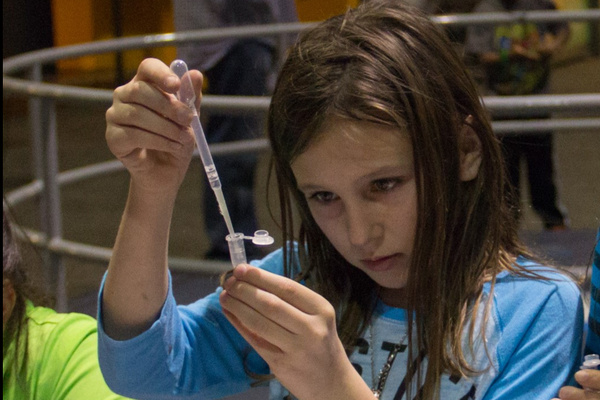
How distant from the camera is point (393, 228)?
31.8 inches

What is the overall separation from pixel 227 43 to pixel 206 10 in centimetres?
11

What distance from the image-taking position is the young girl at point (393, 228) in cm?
80

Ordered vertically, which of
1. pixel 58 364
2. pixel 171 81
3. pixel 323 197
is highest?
pixel 171 81

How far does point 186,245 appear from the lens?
232 centimetres

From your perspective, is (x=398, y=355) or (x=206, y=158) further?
(x=398, y=355)

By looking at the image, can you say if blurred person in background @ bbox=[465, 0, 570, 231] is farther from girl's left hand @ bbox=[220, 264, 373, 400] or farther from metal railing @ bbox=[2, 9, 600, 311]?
girl's left hand @ bbox=[220, 264, 373, 400]

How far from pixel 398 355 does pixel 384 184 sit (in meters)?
0.17

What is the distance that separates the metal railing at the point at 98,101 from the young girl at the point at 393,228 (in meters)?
0.48

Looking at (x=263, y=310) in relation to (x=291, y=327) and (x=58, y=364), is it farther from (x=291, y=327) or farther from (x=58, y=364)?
(x=58, y=364)

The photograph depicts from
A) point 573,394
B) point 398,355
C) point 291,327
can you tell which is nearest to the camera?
point 291,327

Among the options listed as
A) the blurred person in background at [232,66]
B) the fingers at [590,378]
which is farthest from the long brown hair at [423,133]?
the blurred person in background at [232,66]

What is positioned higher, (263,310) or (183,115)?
(183,115)

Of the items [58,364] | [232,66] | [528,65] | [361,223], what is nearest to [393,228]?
[361,223]

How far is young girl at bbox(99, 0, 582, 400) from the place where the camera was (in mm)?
798
